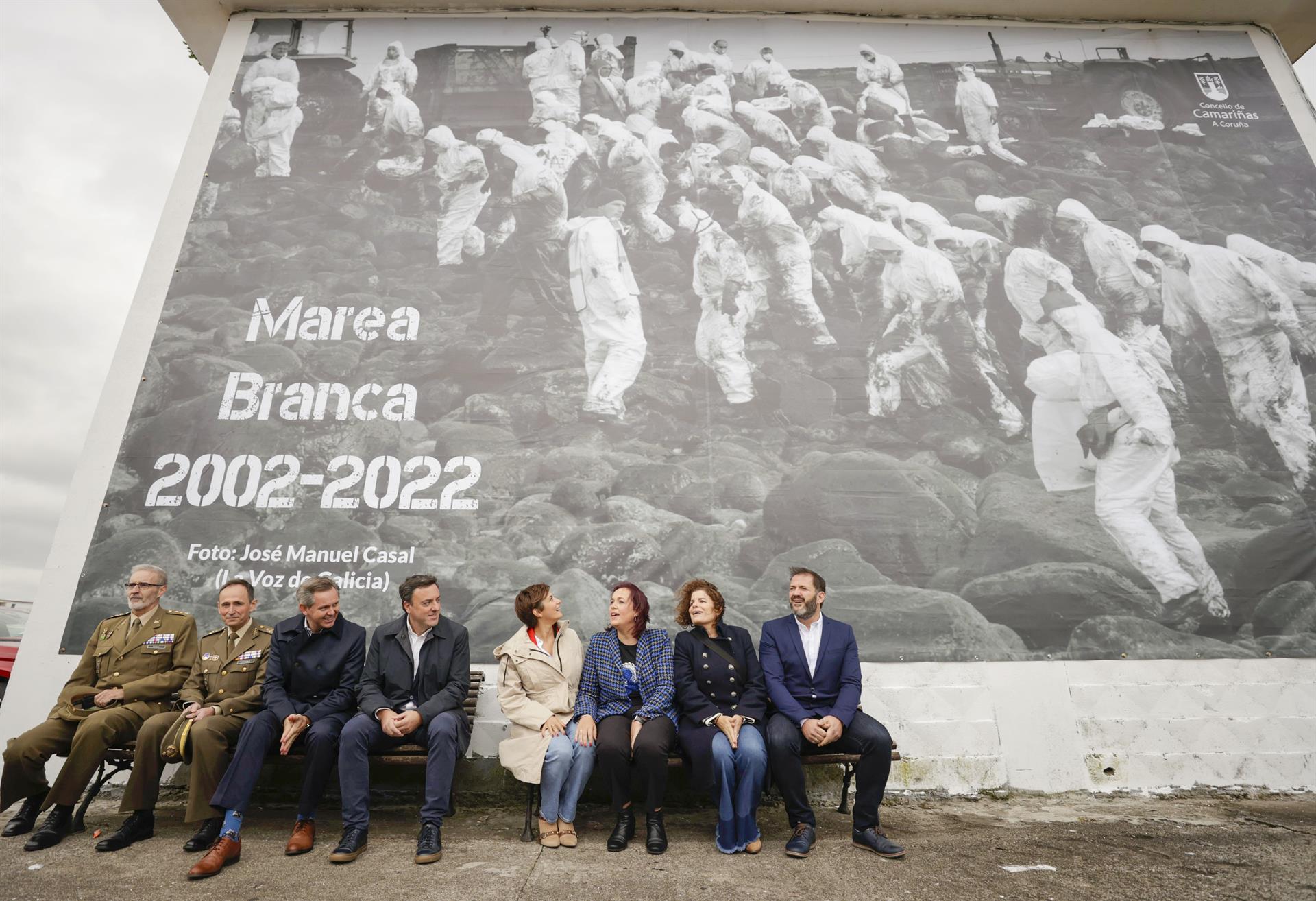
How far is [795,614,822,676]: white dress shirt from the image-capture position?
3479 mm

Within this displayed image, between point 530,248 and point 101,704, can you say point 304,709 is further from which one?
point 530,248

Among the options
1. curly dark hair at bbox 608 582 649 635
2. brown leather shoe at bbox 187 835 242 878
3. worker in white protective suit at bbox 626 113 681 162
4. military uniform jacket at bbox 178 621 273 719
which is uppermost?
worker in white protective suit at bbox 626 113 681 162

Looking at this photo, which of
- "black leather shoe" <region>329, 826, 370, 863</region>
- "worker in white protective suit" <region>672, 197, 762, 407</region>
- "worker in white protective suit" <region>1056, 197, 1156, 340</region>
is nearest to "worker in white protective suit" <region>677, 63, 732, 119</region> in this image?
"worker in white protective suit" <region>672, 197, 762, 407</region>

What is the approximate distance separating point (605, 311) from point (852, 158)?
247 cm

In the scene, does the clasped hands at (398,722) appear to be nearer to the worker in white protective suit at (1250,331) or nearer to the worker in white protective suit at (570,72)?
the worker in white protective suit at (570,72)

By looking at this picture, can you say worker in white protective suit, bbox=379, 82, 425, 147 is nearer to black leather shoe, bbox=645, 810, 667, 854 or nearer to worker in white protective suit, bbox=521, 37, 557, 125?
worker in white protective suit, bbox=521, 37, 557, 125

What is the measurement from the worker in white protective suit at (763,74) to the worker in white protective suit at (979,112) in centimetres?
152

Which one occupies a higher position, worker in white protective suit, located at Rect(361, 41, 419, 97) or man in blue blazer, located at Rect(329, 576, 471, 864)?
worker in white protective suit, located at Rect(361, 41, 419, 97)

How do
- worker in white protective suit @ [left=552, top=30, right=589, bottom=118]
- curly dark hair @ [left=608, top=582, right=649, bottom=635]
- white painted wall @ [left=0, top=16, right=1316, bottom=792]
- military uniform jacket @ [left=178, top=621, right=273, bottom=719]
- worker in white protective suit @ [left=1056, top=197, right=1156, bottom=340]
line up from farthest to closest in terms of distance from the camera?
worker in white protective suit @ [left=552, top=30, right=589, bottom=118], worker in white protective suit @ [left=1056, top=197, right=1156, bottom=340], white painted wall @ [left=0, top=16, right=1316, bottom=792], curly dark hair @ [left=608, top=582, right=649, bottom=635], military uniform jacket @ [left=178, top=621, right=273, bottom=719]

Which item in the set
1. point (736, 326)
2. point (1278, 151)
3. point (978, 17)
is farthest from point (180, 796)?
point (1278, 151)

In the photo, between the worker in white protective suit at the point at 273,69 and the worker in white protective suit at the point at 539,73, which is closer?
the worker in white protective suit at the point at 539,73

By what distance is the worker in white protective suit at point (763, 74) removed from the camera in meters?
5.95

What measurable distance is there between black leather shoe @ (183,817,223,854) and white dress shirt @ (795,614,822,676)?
A: 2.74m

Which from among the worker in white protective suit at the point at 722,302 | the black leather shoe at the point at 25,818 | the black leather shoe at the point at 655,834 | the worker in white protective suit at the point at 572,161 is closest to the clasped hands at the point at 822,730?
the black leather shoe at the point at 655,834
